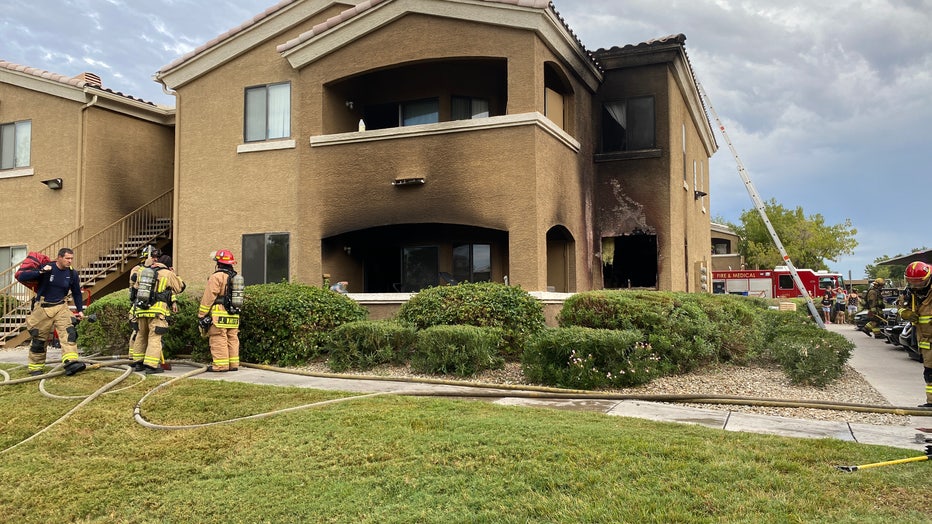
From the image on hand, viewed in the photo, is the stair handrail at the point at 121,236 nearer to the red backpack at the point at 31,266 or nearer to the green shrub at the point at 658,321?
the red backpack at the point at 31,266

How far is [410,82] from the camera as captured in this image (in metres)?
16.1

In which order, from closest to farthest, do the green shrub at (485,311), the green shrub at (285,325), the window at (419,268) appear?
the green shrub at (485,311) → the green shrub at (285,325) → the window at (419,268)

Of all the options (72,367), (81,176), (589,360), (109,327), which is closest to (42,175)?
(81,176)

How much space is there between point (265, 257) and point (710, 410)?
38.6 ft

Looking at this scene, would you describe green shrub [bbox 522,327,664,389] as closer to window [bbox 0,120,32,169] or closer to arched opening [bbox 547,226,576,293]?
arched opening [bbox 547,226,576,293]

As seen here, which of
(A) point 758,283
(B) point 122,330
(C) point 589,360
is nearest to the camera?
(C) point 589,360

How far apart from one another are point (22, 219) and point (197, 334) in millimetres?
12235

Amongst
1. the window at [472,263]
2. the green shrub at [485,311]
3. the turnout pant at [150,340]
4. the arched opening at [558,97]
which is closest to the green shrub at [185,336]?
the turnout pant at [150,340]

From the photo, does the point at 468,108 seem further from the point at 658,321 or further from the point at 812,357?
the point at 812,357

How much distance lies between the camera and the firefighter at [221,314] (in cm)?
1042

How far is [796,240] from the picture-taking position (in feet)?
168

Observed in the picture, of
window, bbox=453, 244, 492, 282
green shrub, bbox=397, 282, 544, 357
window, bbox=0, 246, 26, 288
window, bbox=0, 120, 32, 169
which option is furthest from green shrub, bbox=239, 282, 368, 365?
window, bbox=0, 120, 32, 169

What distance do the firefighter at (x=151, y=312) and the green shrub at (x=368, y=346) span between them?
2.65 m

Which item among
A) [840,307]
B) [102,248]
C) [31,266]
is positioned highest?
[102,248]
